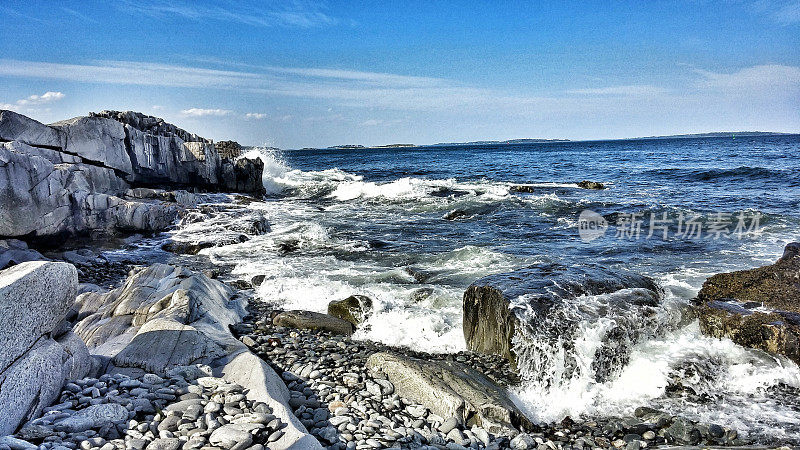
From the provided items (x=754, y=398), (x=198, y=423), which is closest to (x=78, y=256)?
(x=198, y=423)

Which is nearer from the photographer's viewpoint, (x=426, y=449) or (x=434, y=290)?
(x=426, y=449)

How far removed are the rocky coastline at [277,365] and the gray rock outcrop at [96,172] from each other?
2.82ft

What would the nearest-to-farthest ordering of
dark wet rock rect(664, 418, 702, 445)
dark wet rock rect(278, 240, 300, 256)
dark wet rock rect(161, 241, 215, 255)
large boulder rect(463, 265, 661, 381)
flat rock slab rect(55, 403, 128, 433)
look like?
flat rock slab rect(55, 403, 128, 433), dark wet rock rect(664, 418, 702, 445), large boulder rect(463, 265, 661, 381), dark wet rock rect(278, 240, 300, 256), dark wet rock rect(161, 241, 215, 255)

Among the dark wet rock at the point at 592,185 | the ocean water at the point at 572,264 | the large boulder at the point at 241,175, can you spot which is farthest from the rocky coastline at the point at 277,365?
the dark wet rock at the point at 592,185

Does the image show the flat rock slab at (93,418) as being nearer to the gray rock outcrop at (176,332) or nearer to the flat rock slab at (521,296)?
the gray rock outcrop at (176,332)

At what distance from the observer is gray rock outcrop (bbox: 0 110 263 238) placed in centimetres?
1327

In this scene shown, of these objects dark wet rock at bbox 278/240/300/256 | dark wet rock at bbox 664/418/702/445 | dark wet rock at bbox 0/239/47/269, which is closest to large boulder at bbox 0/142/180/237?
dark wet rock at bbox 0/239/47/269

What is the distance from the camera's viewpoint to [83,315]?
27.4 feet

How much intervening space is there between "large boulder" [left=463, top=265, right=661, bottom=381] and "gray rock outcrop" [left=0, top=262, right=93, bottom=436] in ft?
19.3

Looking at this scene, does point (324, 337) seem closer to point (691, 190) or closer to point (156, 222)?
point (156, 222)

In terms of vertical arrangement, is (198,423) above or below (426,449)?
above

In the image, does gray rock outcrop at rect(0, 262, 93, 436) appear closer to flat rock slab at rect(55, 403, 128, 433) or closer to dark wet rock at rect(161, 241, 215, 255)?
flat rock slab at rect(55, 403, 128, 433)

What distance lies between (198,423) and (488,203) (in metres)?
22.3

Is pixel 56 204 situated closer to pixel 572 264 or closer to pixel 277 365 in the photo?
pixel 277 365
